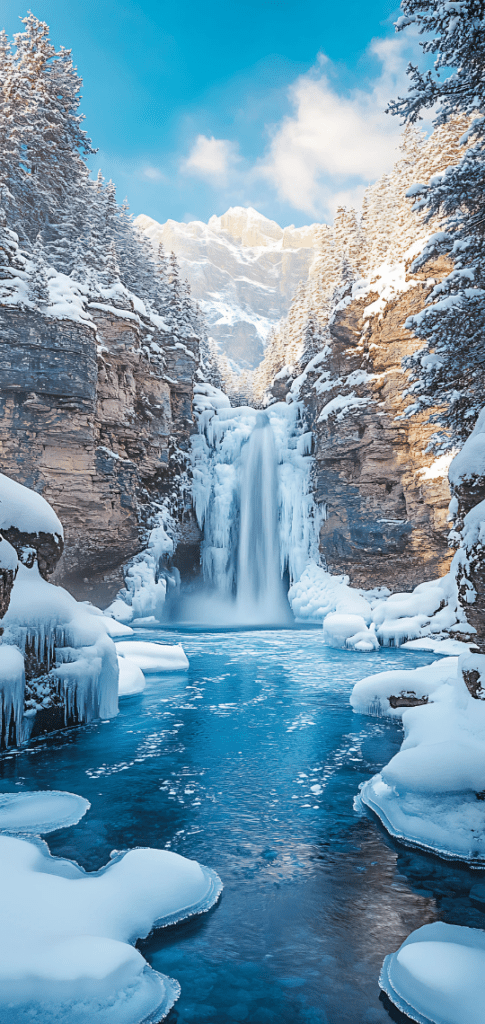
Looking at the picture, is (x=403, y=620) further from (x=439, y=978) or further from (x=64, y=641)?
(x=439, y=978)

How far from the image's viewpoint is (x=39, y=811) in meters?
5.55

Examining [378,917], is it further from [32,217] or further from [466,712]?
[32,217]

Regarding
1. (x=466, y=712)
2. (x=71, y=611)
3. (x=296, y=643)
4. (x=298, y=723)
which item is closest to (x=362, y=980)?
(x=466, y=712)

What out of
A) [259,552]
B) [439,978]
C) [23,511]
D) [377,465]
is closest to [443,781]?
[439,978]

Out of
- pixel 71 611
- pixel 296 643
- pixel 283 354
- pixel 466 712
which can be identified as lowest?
pixel 296 643

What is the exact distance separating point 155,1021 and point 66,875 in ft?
4.99

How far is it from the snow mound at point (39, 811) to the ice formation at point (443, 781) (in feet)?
11.0

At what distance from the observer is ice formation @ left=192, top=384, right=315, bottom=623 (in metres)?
29.5

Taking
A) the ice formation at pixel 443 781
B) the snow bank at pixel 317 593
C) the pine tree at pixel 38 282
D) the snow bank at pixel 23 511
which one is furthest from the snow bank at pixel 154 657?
the pine tree at pixel 38 282

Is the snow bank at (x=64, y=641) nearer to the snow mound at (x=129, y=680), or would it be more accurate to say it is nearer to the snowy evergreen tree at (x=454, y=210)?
the snow mound at (x=129, y=680)

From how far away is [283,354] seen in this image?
145 feet

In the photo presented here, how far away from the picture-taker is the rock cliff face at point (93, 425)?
71.6ft

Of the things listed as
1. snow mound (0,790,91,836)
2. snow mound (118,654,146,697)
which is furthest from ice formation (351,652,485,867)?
snow mound (118,654,146,697)

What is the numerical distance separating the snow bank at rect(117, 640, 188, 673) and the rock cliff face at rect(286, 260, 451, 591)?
47.3ft
